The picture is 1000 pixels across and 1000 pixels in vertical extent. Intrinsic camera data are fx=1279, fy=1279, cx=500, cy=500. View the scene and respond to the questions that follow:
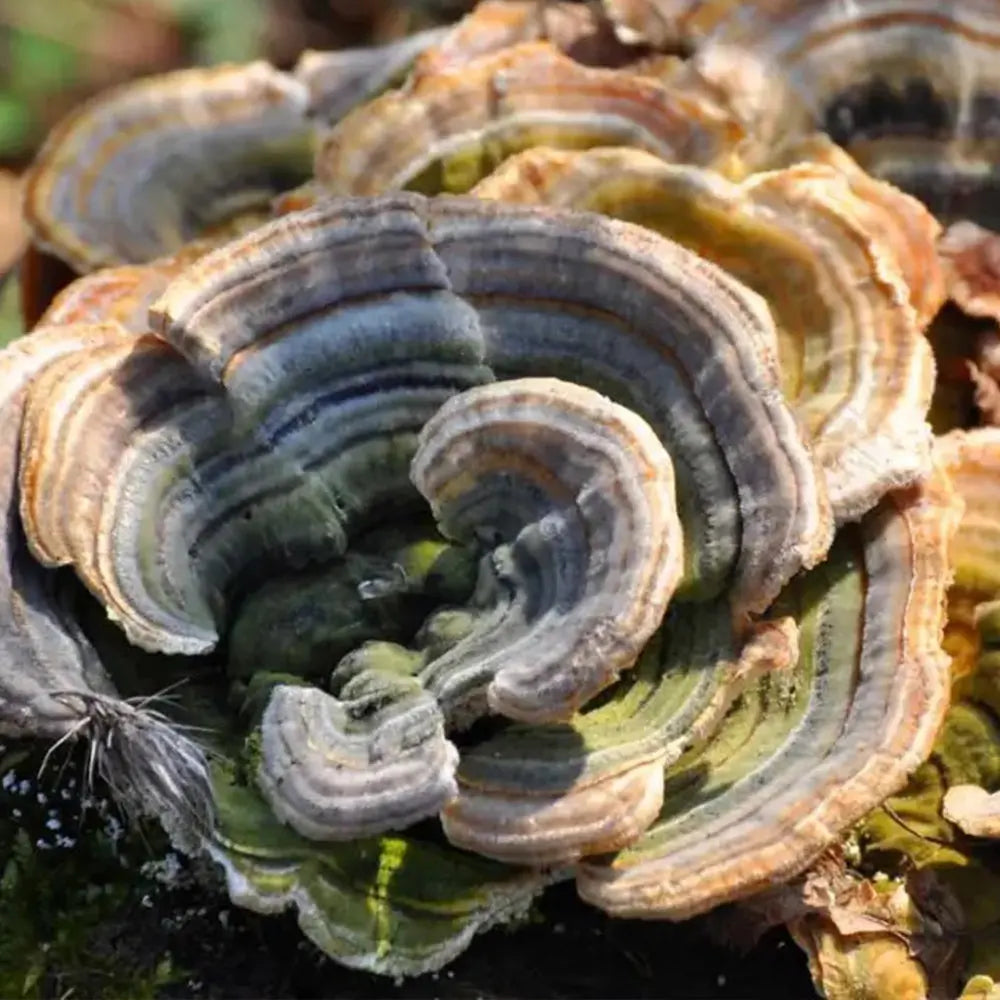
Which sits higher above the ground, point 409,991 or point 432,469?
point 432,469

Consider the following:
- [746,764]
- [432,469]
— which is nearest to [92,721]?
[432,469]

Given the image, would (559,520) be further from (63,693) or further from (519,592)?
(63,693)

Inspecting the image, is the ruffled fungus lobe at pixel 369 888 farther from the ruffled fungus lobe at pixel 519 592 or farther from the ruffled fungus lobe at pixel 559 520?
the ruffled fungus lobe at pixel 559 520

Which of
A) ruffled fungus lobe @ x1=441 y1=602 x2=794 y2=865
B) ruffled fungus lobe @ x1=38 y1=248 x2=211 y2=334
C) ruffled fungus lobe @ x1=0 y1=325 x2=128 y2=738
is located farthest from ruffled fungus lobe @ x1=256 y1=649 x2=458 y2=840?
ruffled fungus lobe @ x1=38 y1=248 x2=211 y2=334

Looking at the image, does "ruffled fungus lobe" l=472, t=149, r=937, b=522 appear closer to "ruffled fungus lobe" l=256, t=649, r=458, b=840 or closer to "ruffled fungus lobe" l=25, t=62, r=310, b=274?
"ruffled fungus lobe" l=256, t=649, r=458, b=840

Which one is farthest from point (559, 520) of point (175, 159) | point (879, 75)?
point (175, 159)

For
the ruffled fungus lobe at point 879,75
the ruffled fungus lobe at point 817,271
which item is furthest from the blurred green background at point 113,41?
A: the ruffled fungus lobe at point 817,271

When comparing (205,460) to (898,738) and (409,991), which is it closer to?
(409,991)
